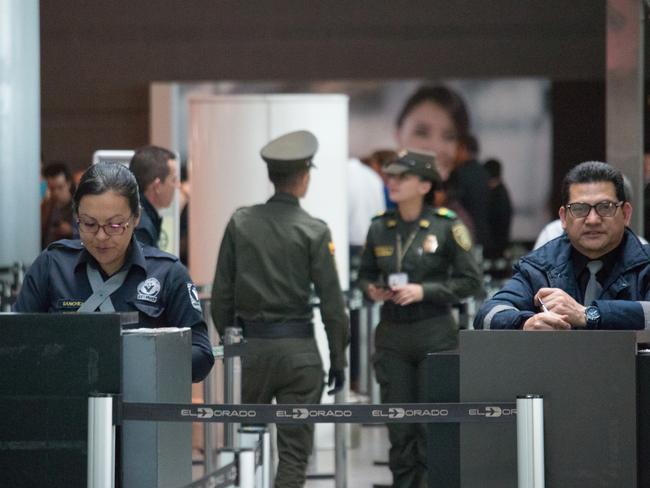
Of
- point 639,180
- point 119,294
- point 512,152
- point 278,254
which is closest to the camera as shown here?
point 119,294

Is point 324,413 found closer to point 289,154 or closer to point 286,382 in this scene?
point 286,382

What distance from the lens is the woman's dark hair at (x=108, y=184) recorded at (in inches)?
165

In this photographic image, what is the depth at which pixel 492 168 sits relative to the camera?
15.3m

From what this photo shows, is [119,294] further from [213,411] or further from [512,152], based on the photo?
[512,152]

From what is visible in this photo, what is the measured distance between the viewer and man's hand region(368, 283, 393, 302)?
7.19m

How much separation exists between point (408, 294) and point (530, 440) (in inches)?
139

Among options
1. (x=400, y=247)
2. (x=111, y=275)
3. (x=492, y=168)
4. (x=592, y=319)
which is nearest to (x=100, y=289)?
(x=111, y=275)

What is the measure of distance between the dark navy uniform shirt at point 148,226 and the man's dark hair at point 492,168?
8756 mm

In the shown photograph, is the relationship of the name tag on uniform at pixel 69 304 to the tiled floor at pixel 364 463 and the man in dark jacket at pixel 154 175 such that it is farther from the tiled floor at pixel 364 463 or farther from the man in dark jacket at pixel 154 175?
the tiled floor at pixel 364 463

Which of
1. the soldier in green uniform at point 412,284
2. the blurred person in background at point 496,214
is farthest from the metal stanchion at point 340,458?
the blurred person in background at point 496,214

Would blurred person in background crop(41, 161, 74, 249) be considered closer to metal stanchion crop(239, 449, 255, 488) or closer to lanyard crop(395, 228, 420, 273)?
lanyard crop(395, 228, 420, 273)

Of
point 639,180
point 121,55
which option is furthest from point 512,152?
point 639,180

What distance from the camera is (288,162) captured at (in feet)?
22.3

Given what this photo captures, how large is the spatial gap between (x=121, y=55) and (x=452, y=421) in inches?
512
